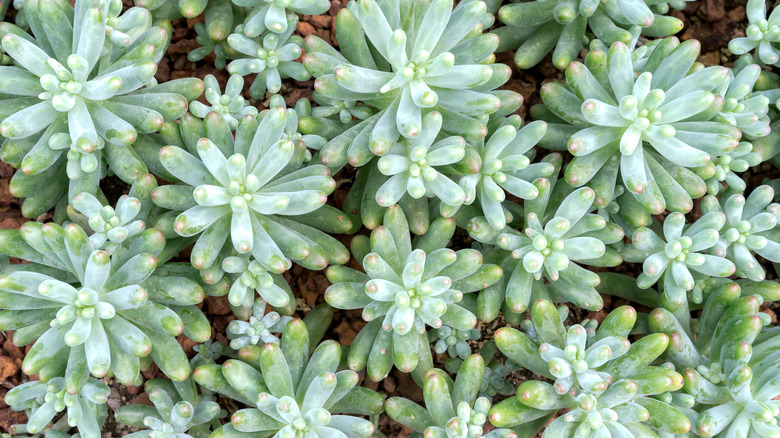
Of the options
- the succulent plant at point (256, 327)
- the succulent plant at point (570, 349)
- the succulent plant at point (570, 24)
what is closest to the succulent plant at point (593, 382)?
the succulent plant at point (570, 349)

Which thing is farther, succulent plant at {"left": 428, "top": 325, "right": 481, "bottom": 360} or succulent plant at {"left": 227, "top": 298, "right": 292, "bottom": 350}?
succulent plant at {"left": 428, "top": 325, "right": 481, "bottom": 360}

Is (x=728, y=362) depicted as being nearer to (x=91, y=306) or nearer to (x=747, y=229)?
(x=747, y=229)

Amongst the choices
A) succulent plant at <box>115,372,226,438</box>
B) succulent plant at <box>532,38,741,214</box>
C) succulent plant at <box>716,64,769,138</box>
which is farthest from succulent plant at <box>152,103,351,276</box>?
succulent plant at <box>716,64,769,138</box>

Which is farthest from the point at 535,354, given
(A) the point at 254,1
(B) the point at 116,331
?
(A) the point at 254,1

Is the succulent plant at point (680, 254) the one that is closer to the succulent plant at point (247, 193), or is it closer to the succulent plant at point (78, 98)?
the succulent plant at point (247, 193)

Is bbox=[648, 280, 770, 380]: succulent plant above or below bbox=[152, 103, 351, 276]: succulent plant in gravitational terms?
below

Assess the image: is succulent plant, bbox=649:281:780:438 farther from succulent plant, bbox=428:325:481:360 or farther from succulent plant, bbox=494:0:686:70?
succulent plant, bbox=494:0:686:70
